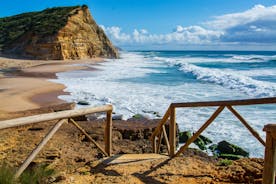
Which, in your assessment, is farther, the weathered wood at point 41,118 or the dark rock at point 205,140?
the dark rock at point 205,140

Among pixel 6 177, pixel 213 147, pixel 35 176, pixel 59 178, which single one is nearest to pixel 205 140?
pixel 213 147

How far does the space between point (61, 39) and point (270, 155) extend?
1753 inches

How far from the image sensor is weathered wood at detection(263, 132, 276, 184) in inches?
105

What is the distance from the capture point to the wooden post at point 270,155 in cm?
263

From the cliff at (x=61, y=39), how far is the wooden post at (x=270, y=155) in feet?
141

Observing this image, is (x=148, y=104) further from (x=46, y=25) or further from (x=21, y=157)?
(x=46, y=25)

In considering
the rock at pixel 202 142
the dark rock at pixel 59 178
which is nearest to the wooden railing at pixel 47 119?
the dark rock at pixel 59 178

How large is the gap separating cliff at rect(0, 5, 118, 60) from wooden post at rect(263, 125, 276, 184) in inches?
1698

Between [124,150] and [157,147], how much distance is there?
2.57 ft

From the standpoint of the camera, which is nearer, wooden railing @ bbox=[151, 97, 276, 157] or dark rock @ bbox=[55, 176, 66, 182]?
wooden railing @ bbox=[151, 97, 276, 157]

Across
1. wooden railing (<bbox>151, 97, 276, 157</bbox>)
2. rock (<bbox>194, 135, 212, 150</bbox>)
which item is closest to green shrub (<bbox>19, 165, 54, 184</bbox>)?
wooden railing (<bbox>151, 97, 276, 157</bbox>)

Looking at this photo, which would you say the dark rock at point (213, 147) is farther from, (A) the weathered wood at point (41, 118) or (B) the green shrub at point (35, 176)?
(B) the green shrub at point (35, 176)

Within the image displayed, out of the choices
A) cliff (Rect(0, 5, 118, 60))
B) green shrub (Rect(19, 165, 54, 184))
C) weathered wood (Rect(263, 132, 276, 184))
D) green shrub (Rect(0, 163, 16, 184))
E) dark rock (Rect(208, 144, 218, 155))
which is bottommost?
dark rock (Rect(208, 144, 218, 155))

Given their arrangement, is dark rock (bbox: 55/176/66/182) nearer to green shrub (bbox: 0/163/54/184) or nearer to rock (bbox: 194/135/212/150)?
green shrub (bbox: 0/163/54/184)
